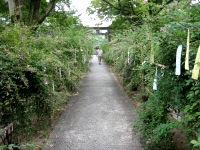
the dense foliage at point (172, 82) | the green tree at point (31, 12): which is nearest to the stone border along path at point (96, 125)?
the dense foliage at point (172, 82)

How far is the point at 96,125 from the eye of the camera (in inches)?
170

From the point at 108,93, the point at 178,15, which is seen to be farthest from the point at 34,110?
the point at 108,93

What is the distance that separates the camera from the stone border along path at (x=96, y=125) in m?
3.48

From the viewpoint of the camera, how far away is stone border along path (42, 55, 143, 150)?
11.4ft

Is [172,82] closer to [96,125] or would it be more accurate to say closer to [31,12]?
[96,125]

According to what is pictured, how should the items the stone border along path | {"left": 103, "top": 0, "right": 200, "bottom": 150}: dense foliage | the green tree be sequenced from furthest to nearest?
the green tree, the stone border along path, {"left": 103, "top": 0, "right": 200, "bottom": 150}: dense foliage

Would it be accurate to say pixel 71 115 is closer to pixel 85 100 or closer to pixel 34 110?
pixel 85 100

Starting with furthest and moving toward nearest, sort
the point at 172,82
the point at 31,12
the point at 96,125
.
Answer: the point at 31,12 < the point at 96,125 < the point at 172,82

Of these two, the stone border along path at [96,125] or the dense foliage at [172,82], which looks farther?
the stone border along path at [96,125]

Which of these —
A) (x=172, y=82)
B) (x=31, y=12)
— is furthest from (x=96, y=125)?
(x=31, y=12)

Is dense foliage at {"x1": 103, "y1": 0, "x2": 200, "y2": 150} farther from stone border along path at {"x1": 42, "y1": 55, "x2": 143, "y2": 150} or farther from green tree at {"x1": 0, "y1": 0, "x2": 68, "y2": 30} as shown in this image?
green tree at {"x1": 0, "y1": 0, "x2": 68, "y2": 30}

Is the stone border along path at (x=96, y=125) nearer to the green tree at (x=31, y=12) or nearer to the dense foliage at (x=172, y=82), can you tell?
the dense foliage at (x=172, y=82)

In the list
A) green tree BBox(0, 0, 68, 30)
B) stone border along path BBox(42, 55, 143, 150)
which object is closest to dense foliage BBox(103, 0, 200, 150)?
stone border along path BBox(42, 55, 143, 150)

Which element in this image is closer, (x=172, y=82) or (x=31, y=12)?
(x=172, y=82)
